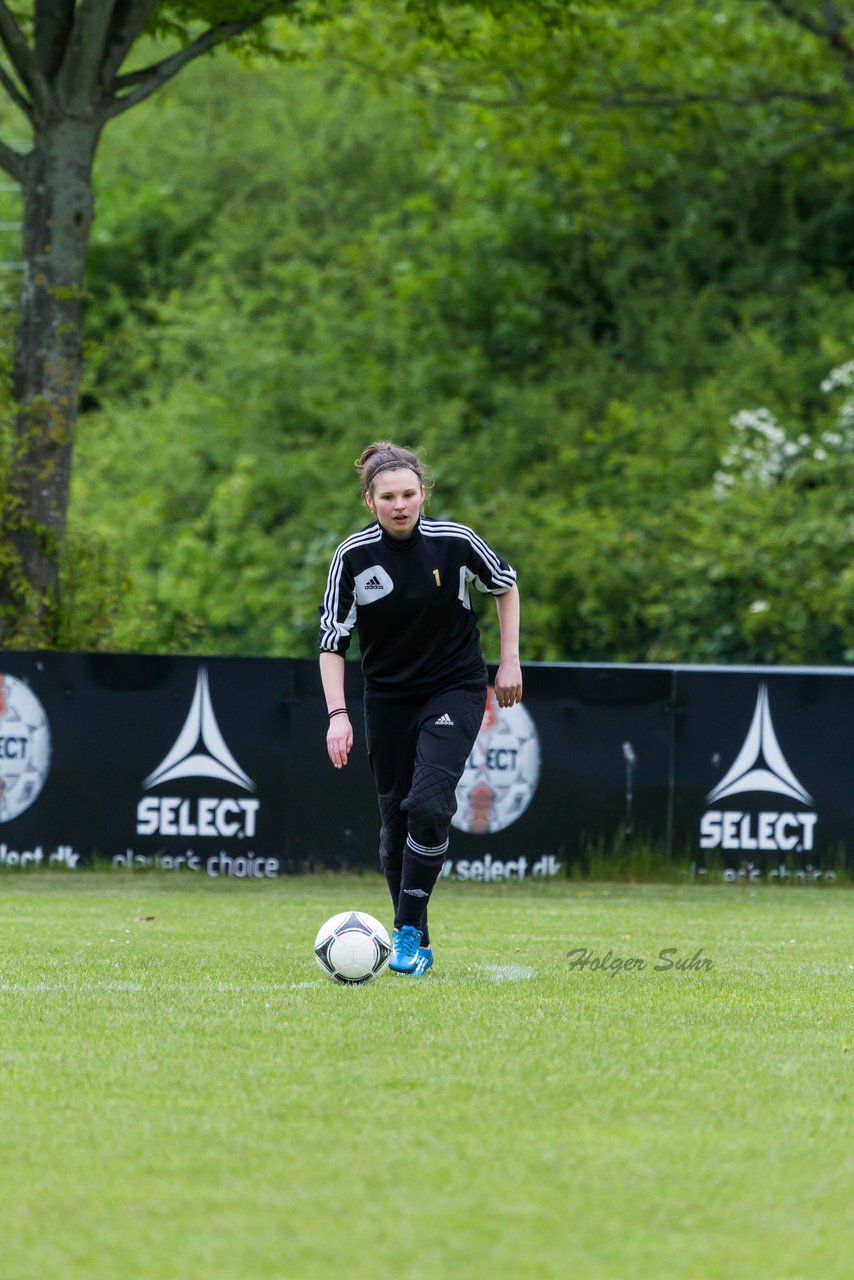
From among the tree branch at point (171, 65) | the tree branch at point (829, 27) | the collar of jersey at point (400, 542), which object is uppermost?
the tree branch at point (829, 27)

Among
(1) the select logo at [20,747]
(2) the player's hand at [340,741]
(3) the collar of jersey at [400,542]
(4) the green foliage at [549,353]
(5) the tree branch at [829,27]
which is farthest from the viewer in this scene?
(5) the tree branch at [829,27]

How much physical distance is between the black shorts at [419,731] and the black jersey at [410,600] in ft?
0.23

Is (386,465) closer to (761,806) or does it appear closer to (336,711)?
(336,711)

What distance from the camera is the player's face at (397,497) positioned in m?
6.93

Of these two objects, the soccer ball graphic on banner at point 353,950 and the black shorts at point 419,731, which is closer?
the soccer ball graphic on banner at point 353,950

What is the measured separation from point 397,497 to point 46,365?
27.1 feet

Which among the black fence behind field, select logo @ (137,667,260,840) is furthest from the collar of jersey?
select logo @ (137,667,260,840)

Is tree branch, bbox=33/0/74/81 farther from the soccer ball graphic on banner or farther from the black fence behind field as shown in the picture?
the soccer ball graphic on banner

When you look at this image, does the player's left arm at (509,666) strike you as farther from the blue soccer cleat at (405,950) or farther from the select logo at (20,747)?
the select logo at (20,747)

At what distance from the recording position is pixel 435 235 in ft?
87.7

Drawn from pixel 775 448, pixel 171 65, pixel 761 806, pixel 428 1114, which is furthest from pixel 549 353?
pixel 428 1114

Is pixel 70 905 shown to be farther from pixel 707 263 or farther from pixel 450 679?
pixel 707 263

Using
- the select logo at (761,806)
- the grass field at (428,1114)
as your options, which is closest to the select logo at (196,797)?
the select logo at (761,806)

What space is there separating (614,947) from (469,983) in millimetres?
1723
